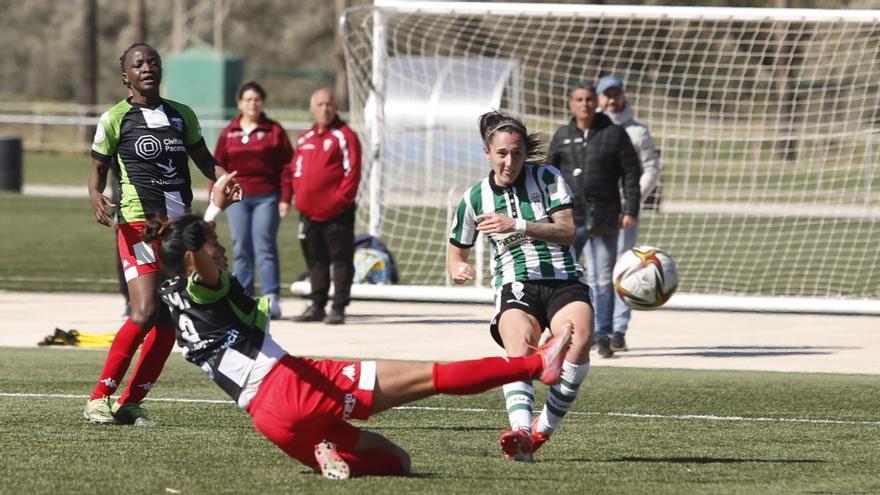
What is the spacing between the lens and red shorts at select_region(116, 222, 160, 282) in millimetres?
8539

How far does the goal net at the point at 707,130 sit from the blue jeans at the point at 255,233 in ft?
7.62

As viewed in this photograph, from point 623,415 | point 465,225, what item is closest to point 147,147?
point 465,225

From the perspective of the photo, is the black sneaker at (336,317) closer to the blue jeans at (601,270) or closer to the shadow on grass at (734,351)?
the blue jeans at (601,270)

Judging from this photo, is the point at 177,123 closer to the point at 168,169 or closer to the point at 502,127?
the point at 168,169

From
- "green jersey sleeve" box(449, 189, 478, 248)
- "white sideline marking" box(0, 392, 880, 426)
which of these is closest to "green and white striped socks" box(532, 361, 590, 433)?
"green jersey sleeve" box(449, 189, 478, 248)

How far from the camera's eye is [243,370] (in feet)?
22.1

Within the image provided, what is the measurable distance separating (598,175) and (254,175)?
132 inches

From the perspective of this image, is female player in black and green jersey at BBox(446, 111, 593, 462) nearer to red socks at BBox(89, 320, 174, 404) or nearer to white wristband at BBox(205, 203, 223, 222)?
white wristband at BBox(205, 203, 223, 222)

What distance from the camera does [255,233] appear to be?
13.9 metres

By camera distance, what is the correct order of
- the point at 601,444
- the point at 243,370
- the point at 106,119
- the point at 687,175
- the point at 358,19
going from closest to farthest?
the point at 243,370
the point at 601,444
the point at 106,119
the point at 358,19
the point at 687,175

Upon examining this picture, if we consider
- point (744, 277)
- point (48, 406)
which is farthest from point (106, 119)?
point (744, 277)

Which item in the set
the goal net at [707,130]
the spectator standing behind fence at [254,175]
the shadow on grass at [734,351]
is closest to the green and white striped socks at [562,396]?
the shadow on grass at [734,351]

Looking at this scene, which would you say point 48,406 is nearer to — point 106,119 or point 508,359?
point 106,119

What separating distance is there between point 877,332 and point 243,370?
28.6 feet
